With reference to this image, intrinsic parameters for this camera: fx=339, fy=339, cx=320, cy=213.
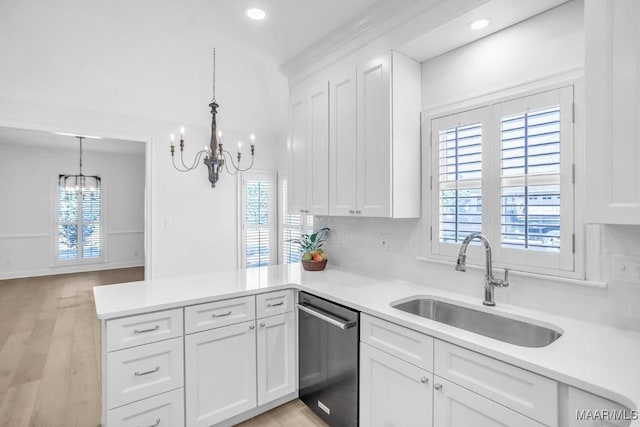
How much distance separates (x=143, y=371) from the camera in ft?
5.98

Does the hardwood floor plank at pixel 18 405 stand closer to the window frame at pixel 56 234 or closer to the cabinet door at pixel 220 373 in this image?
the cabinet door at pixel 220 373

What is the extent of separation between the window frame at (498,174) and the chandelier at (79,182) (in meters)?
7.31

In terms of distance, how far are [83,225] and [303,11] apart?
24.3 feet

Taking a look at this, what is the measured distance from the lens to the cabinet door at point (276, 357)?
2258mm

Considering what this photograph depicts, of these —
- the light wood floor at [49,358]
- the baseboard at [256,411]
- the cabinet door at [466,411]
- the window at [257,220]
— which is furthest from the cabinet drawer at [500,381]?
the window at [257,220]

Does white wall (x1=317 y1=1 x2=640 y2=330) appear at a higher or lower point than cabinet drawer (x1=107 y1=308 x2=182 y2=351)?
higher

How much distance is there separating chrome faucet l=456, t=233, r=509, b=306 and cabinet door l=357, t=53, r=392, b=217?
0.54 m

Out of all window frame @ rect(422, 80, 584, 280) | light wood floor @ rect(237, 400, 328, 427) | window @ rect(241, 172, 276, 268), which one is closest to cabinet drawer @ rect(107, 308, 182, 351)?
light wood floor @ rect(237, 400, 328, 427)

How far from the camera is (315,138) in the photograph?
2803 millimetres

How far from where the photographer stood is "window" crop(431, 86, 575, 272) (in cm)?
172

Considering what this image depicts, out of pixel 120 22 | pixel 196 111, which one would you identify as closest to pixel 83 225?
pixel 196 111

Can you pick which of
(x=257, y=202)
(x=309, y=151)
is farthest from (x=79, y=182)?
(x=309, y=151)

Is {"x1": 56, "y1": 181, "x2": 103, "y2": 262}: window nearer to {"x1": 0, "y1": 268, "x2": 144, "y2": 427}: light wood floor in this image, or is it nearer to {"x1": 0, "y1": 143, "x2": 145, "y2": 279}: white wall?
{"x1": 0, "y1": 143, "x2": 145, "y2": 279}: white wall

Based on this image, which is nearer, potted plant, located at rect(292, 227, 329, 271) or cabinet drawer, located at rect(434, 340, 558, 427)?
cabinet drawer, located at rect(434, 340, 558, 427)
